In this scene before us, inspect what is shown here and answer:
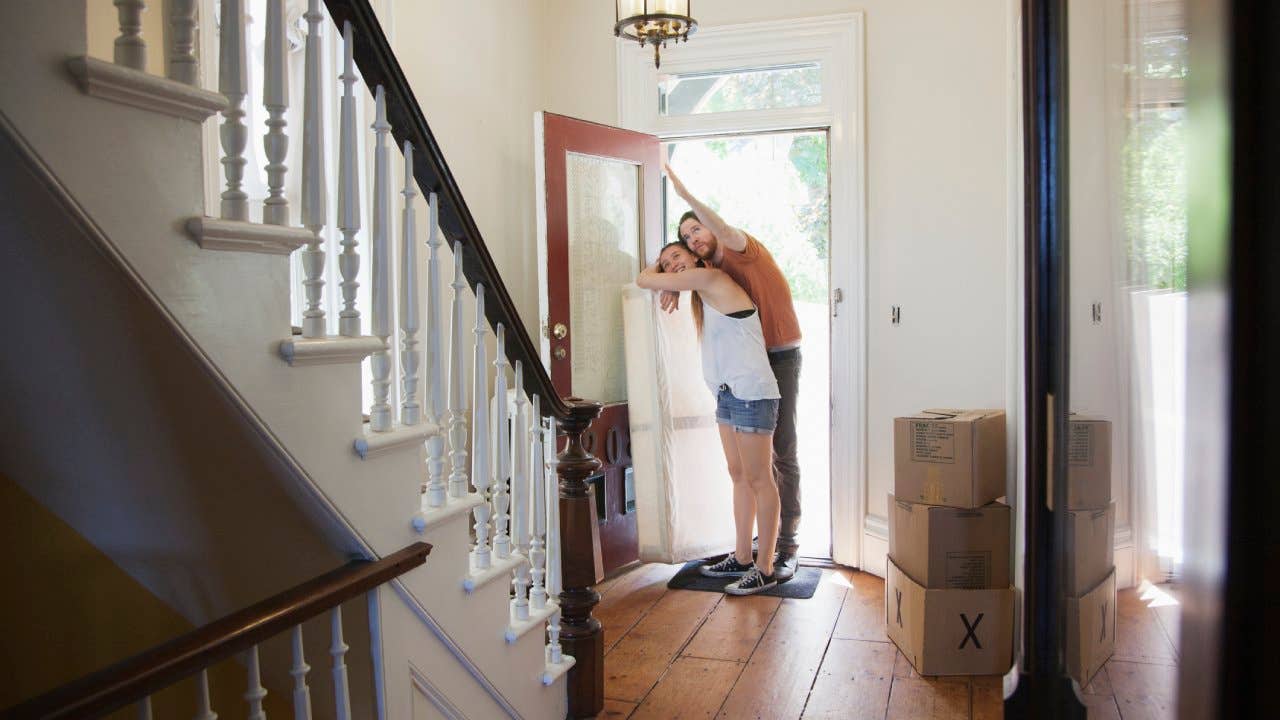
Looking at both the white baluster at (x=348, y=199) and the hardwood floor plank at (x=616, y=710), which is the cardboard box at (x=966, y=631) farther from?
the white baluster at (x=348, y=199)

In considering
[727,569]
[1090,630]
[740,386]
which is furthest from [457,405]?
[727,569]

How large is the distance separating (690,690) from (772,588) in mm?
1169

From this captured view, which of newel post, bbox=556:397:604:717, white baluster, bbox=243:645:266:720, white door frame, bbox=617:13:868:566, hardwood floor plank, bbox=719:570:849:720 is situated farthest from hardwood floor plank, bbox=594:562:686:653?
white baluster, bbox=243:645:266:720

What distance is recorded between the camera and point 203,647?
1.35 m

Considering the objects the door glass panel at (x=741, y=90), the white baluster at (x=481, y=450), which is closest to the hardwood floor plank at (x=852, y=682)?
the white baluster at (x=481, y=450)

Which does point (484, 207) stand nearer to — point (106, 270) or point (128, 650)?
point (128, 650)

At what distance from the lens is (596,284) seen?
4367mm

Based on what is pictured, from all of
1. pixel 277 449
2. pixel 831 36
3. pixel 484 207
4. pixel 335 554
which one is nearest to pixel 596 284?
pixel 484 207

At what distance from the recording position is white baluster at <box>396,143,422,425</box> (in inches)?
72.2

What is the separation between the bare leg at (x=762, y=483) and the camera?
13.0ft

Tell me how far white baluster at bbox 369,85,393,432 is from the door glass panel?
298 centimetres

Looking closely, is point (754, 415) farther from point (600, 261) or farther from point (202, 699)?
point (202, 699)

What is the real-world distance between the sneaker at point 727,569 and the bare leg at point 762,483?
0.60 ft

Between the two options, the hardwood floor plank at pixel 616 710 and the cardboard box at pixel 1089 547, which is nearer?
the cardboard box at pixel 1089 547
